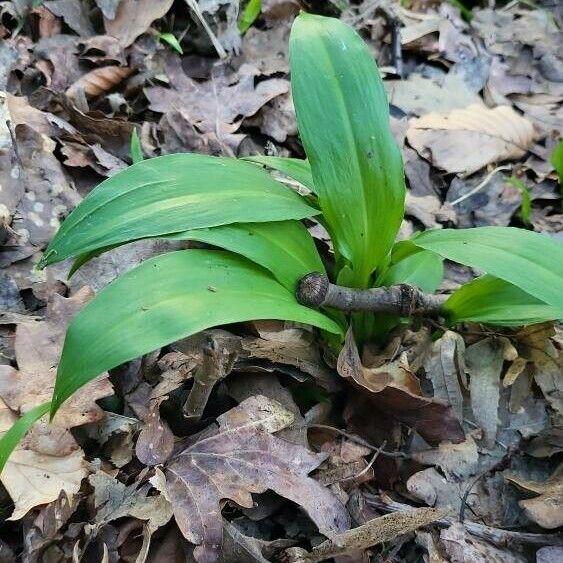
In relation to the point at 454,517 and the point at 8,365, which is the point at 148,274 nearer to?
the point at 8,365

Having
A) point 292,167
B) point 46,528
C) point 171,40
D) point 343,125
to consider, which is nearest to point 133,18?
point 171,40

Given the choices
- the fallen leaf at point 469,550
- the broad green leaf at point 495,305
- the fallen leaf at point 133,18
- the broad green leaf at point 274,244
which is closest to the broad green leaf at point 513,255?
the broad green leaf at point 495,305

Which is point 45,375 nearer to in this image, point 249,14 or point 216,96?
point 216,96

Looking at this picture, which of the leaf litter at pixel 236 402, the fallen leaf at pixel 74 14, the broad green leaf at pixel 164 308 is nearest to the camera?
the broad green leaf at pixel 164 308

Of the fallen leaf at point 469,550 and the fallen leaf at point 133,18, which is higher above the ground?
the fallen leaf at point 133,18

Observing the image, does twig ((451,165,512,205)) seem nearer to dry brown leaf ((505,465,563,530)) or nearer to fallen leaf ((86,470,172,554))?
dry brown leaf ((505,465,563,530))

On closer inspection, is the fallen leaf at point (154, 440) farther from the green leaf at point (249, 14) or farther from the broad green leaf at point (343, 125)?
the green leaf at point (249, 14)
